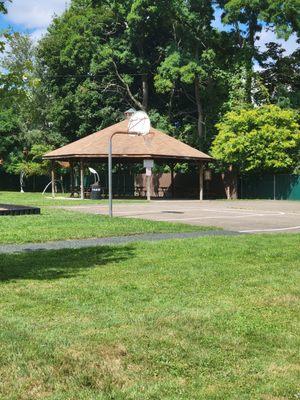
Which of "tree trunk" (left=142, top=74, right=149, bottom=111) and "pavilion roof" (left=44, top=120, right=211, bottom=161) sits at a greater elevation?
"tree trunk" (left=142, top=74, right=149, bottom=111)

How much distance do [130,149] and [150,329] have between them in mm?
33490

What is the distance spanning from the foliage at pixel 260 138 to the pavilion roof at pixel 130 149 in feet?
6.91

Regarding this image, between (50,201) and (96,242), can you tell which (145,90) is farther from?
(96,242)

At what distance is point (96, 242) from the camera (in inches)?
497

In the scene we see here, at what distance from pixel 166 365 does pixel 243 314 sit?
71.5 inches

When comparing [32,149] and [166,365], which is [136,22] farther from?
[166,365]

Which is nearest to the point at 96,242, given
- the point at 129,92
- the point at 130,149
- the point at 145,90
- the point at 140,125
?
the point at 140,125

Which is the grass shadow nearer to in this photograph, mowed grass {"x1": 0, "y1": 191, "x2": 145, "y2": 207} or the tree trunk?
mowed grass {"x1": 0, "y1": 191, "x2": 145, "y2": 207}

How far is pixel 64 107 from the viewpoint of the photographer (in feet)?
165

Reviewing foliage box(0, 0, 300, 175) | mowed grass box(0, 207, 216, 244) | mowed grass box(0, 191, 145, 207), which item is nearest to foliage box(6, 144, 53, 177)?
foliage box(0, 0, 300, 175)

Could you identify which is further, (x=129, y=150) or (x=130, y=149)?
(x=130, y=149)

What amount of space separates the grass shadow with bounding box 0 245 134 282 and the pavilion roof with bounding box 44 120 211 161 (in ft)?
85.5

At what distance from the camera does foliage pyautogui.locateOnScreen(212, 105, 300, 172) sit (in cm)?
4028

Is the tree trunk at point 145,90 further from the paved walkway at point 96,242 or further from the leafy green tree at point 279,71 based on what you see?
the paved walkway at point 96,242
